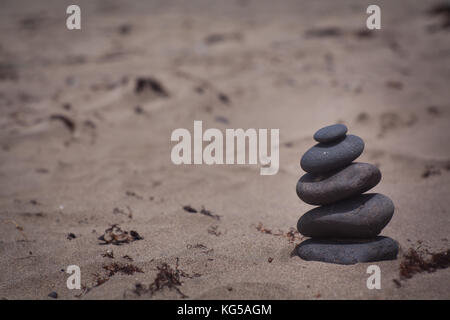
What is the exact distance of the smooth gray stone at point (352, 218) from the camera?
2.90 metres

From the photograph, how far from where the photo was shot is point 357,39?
777cm

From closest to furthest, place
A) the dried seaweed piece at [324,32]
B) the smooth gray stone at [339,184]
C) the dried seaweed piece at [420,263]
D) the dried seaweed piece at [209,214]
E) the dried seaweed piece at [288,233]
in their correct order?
the dried seaweed piece at [420,263]
the smooth gray stone at [339,184]
the dried seaweed piece at [288,233]
the dried seaweed piece at [209,214]
the dried seaweed piece at [324,32]

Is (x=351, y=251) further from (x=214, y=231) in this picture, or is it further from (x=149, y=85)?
(x=149, y=85)

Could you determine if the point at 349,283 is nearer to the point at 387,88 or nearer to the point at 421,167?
the point at 421,167

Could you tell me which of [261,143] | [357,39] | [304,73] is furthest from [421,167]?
[357,39]

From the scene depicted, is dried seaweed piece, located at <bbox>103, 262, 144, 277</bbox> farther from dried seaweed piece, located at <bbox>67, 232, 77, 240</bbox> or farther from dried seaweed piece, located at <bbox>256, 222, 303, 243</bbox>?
dried seaweed piece, located at <bbox>256, 222, 303, 243</bbox>

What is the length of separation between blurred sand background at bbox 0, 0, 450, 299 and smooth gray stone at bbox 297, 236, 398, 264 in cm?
7

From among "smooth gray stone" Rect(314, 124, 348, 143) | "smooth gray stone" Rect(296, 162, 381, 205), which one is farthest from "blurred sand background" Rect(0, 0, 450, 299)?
"smooth gray stone" Rect(314, 124, 348, 143)

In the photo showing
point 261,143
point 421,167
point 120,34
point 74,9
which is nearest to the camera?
point 421,167

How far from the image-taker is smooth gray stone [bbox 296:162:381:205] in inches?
114

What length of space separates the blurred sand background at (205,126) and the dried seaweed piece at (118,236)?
0.23ft

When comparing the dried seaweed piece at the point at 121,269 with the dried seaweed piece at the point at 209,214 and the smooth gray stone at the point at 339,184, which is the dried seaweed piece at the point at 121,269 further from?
the smooth gray stone at the point at 339,184

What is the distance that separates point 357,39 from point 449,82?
6.44 feet

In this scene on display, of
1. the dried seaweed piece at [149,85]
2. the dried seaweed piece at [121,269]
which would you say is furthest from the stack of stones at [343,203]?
the dried seaweed piece at [149,85]
